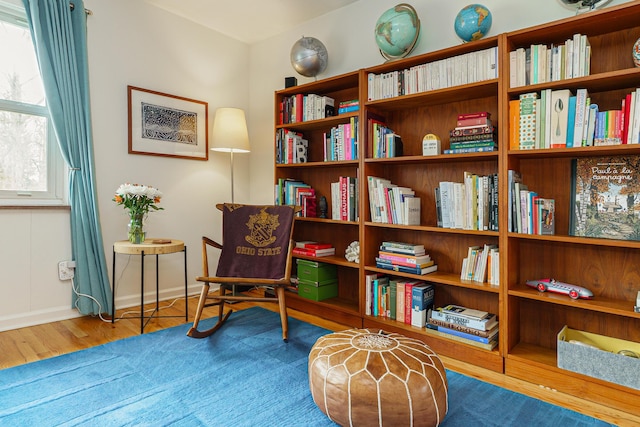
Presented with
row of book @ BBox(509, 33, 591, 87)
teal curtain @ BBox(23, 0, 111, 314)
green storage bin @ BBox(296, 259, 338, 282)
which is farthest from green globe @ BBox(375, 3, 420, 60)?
teal curtain @ BBox(23, 0, 111, 314)

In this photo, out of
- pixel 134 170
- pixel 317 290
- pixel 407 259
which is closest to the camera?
pixel 407 259

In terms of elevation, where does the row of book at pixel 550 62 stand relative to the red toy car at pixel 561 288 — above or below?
above

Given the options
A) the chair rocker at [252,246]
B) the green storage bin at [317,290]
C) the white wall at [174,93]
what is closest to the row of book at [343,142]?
the chair rocker at [252,246]

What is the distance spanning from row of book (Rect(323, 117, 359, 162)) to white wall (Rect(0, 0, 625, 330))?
60 cm

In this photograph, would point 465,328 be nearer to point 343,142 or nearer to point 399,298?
point 399,298

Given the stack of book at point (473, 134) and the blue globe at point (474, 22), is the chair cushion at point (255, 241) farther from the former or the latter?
the blue globe at point (474, 22)

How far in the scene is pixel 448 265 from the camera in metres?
2.48

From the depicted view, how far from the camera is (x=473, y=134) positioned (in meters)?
2.16

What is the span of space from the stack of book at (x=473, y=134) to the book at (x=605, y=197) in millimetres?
435

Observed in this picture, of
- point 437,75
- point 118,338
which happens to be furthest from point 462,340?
point 118,338

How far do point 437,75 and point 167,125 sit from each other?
2227mm

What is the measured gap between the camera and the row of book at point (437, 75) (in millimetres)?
2088

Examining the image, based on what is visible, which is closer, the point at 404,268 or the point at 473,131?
the point at 473,131

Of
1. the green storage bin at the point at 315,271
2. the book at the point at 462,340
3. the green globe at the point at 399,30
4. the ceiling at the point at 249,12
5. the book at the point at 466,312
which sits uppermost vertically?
the ceiling at the point at 249,12
